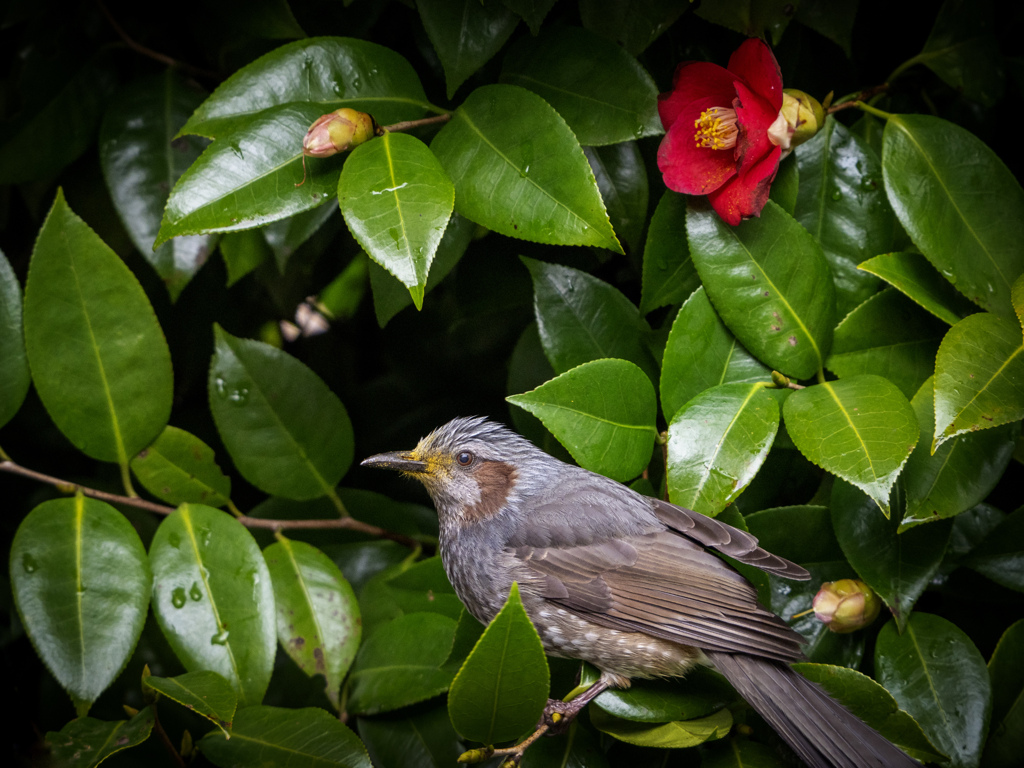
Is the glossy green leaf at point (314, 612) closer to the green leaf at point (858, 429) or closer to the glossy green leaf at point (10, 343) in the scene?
the glossy green leaf at point (10, 343)

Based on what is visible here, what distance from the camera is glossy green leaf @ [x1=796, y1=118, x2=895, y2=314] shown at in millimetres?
→ 1650

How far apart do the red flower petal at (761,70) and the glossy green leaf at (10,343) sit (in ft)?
5.10

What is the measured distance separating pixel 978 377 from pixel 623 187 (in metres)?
0.81

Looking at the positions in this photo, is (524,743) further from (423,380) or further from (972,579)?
(423,380)

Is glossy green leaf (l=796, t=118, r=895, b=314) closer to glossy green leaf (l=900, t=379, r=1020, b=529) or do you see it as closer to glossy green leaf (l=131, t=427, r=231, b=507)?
glossy green leaf (l=900, t=379, r=1020, b=529)

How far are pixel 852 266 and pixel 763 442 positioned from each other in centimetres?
50

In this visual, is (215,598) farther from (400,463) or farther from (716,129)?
(716,129)

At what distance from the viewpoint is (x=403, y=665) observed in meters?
1.66

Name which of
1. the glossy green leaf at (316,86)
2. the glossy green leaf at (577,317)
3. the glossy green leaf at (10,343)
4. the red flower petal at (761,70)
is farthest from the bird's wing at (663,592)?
the glossy green leaf at (10,343)

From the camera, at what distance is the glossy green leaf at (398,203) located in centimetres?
132

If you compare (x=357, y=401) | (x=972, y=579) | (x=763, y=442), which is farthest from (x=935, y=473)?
(x=357, y=401)

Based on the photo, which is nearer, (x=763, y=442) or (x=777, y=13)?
(x=763, y=442)

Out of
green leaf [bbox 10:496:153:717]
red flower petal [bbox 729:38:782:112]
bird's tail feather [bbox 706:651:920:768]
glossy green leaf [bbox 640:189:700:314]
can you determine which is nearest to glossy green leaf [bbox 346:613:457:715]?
green leaf [bbox 10:496:153:717]

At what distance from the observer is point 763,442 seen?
142cm
